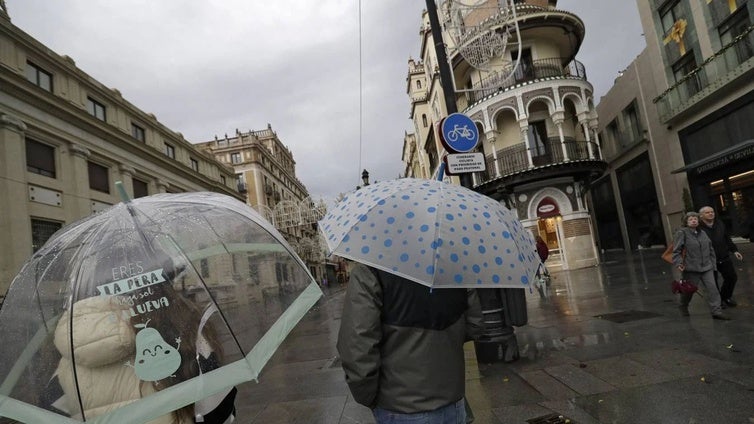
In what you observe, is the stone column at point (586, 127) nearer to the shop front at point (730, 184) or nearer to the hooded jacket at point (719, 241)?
the shop front at point (730, 184)

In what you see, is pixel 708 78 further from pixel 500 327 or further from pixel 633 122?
pixel 500 327

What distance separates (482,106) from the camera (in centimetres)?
2144

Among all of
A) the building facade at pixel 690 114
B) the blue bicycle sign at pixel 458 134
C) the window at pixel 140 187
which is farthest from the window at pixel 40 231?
the building facade at pixel 690 114

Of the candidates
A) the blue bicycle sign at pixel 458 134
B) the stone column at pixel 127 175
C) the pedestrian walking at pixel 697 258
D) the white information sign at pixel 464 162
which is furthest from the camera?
the stone column at pixel 127 175

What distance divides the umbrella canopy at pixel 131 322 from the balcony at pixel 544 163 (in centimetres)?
1951

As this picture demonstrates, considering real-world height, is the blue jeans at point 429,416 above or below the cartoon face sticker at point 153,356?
below

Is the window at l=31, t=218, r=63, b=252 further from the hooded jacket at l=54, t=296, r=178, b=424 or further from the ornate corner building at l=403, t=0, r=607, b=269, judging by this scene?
the ornate corner building at l=403, t=0, r=607, b=269

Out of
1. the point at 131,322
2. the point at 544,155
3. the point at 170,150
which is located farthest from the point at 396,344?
the point at 170,150

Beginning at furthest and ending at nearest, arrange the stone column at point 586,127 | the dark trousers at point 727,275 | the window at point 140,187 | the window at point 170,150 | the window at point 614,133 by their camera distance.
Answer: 1. the window at point 614,133
2. the window at point 170,150
3. the window at point 140,187
4. the stone column at point 586,127
5. the dark trousers at point 727,275

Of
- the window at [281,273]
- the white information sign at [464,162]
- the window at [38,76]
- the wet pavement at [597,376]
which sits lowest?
the wet pavement at [597,376]

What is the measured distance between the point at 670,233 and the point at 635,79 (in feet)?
32.0

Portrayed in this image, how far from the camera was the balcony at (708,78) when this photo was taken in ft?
53.2

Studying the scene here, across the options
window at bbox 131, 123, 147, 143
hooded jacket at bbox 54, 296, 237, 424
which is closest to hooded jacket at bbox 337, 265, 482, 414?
hooded jacket at bbox 54, 296, 237, 424

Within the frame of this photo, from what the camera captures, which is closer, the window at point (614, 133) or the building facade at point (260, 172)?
the window at point (614, 133)
